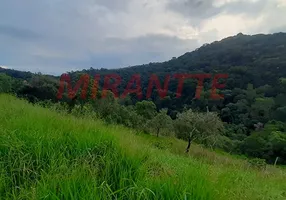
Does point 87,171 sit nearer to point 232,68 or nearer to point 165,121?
point 165,121

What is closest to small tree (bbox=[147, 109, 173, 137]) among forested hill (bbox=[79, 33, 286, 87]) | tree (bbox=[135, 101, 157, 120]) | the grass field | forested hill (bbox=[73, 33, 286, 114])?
tree (bbox=[135, 101, 157, 120])

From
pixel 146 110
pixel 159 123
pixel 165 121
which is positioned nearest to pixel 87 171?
pixel 165 121

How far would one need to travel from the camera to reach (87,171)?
7.46 ft

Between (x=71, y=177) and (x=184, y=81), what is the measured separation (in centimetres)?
5551

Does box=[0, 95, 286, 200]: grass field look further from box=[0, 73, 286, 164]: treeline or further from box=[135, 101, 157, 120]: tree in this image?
box=[135, 101, 157, 120]: tree

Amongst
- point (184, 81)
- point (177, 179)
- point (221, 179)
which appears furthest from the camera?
point (184, 81)

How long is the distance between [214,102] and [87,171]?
51.1 metres

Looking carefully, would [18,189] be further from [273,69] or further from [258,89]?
[273,69]

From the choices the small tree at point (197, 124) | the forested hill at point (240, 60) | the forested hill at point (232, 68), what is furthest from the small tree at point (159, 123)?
the forested hill at point (240, 60)

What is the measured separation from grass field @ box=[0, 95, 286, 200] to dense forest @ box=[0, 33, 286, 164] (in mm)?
1040

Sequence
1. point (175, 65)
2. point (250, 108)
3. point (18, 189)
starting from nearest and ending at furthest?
point (18, 189)
point (250, 108)
point (175, 65)

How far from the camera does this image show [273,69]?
6469 cm

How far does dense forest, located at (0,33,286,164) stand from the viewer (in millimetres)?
23078

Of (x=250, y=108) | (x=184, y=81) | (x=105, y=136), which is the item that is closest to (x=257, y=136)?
(x=250, y=108)
